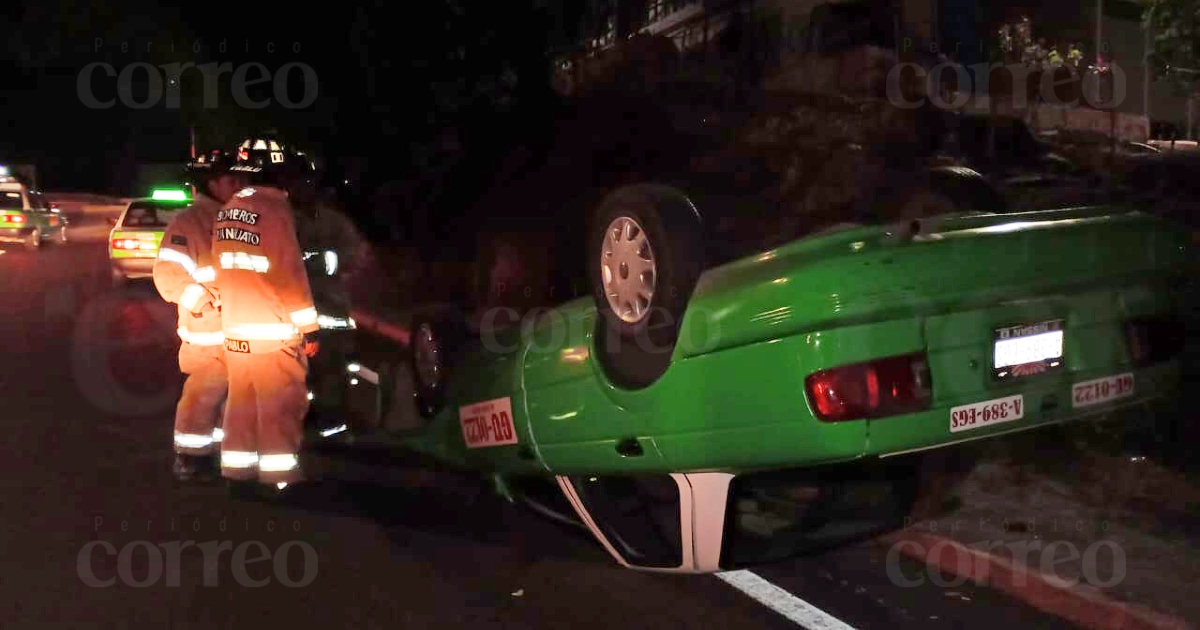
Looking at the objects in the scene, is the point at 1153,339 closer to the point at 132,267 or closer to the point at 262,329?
the point at 262,329

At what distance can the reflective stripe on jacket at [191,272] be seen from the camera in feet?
20.8

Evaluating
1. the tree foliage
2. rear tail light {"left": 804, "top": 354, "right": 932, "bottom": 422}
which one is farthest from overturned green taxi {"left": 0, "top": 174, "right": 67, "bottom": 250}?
rear tail light {"left": 804, "top": 354, "right": 932, "bottom": 422}

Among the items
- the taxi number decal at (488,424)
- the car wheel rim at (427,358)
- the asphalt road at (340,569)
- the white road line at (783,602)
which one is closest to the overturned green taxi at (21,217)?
the asphalt road at (340,569)

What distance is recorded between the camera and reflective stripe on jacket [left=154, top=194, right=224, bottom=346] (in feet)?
20.8

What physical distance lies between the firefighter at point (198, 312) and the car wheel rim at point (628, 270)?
2.56m

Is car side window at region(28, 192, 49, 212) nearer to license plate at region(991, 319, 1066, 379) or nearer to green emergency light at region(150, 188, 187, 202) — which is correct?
green emergency light at region(150, 188, 187, 202)

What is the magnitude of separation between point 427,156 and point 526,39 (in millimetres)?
1923

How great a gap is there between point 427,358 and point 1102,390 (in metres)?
3.52

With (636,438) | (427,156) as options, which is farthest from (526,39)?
(636,438)

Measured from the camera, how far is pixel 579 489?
5.09 metres

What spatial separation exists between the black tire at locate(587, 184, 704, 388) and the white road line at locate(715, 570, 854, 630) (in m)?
1.14

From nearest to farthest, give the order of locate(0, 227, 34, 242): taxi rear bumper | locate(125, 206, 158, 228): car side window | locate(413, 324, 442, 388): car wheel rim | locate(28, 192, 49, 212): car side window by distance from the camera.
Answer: locate(413, 324, 442, 388): car wheel rim, locate(125, 206, 158, 228): car side window, locate(0, 227, 34, 242): taxi rear bumper, locate(28, 192, 49, 212): car side window

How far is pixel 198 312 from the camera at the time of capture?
20.9 feet

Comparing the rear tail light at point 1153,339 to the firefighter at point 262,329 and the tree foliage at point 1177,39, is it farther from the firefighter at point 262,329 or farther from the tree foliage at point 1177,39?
the tree foliage at point 1177,39
